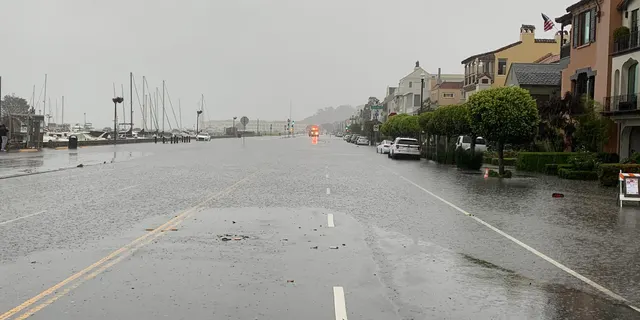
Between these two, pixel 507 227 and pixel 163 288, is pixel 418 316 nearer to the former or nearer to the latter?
pixel 163 288

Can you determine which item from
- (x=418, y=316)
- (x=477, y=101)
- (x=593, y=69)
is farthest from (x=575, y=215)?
(x=593, y=69)

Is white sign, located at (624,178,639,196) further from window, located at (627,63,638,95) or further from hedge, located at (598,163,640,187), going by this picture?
window, located at (627,63,638,95)

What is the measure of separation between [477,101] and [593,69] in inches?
402

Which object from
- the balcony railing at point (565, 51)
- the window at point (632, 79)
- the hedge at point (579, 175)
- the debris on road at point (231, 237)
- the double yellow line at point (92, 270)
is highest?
the balcony railing at point (565, 51)

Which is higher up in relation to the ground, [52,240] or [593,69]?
[593,69]

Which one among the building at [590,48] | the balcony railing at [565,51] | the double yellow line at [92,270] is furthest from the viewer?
→ the balcony railing at [565,51]

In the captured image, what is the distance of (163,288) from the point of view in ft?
23.5

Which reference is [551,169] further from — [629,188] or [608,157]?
[629,188]

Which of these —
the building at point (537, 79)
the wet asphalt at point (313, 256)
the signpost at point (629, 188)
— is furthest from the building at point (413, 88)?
the wet asphalt at point (313, 256)

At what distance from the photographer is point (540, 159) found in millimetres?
30641

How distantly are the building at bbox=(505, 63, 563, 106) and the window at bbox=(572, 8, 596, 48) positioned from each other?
31.2ft

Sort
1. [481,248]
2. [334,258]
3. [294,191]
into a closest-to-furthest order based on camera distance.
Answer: [334,258]
[481,248]
[294,191]

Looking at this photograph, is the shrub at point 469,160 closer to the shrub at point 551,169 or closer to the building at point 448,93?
the shrub at point 551,169

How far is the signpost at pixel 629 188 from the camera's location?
1641cm
